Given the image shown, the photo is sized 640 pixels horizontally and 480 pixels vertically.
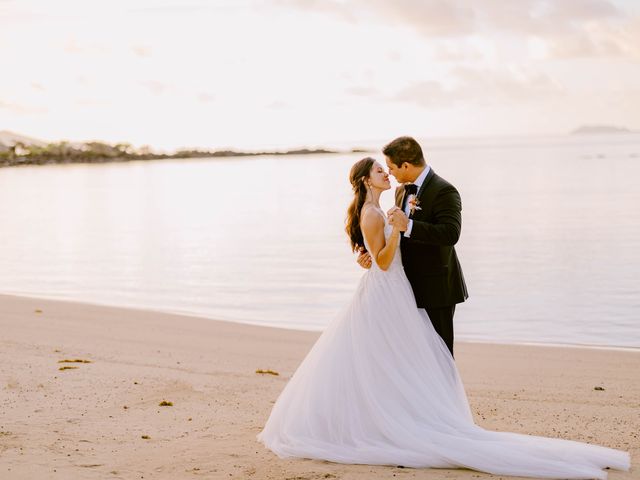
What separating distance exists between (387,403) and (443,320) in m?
0.77

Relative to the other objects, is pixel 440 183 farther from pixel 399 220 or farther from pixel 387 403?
pixel 387 403

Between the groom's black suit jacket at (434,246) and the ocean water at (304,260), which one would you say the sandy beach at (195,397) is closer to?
the groom's black suit jacket at (434,246)

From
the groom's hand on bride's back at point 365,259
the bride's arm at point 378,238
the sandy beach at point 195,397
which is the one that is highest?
the bride's arm at point 378,238

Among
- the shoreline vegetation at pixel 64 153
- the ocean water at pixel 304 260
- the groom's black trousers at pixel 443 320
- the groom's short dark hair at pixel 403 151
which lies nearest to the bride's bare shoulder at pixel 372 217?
the groom's short dark hair at pixel 403 151

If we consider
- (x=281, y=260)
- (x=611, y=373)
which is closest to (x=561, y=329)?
(x=611, y=373)

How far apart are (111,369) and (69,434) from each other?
2.48 metres

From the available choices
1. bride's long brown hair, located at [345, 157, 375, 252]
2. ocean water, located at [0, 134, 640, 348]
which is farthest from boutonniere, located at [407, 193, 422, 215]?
ocean water, located at [0, 134, 640, 348]

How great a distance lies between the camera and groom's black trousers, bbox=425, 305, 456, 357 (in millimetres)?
6309

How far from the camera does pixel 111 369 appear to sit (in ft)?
30.4

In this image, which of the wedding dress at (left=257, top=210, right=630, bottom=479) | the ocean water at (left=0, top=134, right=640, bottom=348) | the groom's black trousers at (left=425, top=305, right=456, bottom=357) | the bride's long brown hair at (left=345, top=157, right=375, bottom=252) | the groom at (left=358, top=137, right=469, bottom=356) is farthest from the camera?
the ocean water at (left=0, top=134, right=640, bottom=348)

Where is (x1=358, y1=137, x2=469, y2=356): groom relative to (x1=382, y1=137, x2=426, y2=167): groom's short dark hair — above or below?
below

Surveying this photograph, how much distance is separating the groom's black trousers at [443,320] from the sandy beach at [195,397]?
3.59 feet

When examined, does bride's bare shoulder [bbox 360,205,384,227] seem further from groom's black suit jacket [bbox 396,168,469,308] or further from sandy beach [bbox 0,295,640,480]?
sandy beach [bbox 0,295,640,480]

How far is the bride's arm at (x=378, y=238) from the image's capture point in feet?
20.0
